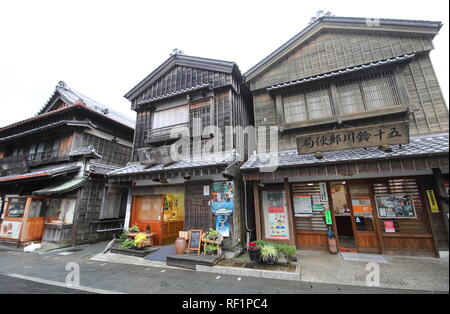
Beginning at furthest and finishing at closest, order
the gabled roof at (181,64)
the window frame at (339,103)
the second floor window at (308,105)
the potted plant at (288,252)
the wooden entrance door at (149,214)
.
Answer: the gabled roof at (181,64)
the wooden entrance door at (149,214)
the second floor window at (308,105)
the window frame at (339,103)
the potted plant at (288,252)

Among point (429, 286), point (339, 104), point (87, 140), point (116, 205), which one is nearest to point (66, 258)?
point (116, 205)

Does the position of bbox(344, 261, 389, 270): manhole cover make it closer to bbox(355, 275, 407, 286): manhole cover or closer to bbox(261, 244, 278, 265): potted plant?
bbox(355, 275, 407, 286): manhole cover

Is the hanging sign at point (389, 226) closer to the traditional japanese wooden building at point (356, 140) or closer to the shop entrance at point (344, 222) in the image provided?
the traditional japanese wooden building at point (356, 140)

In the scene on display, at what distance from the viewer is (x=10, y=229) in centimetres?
1109

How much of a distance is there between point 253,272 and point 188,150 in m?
6.28

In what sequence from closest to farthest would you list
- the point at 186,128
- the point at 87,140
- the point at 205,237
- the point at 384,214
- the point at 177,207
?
the point at 384,214 → the point at 205,237 → the point at 186,128 → the point at 177,207 → the point at 87,140

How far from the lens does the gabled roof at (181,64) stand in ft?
33.6

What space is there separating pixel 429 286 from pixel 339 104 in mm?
6711

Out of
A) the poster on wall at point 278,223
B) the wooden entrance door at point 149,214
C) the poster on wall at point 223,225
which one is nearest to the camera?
the poster on wall at point 223,225

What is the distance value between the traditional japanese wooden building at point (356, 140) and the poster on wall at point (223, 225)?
4.21 ft

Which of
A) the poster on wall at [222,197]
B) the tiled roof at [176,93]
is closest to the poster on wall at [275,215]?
the poster on wall at [222,197]

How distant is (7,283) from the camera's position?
5730 millimetres

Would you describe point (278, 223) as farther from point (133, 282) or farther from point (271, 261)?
point (133, 282)
